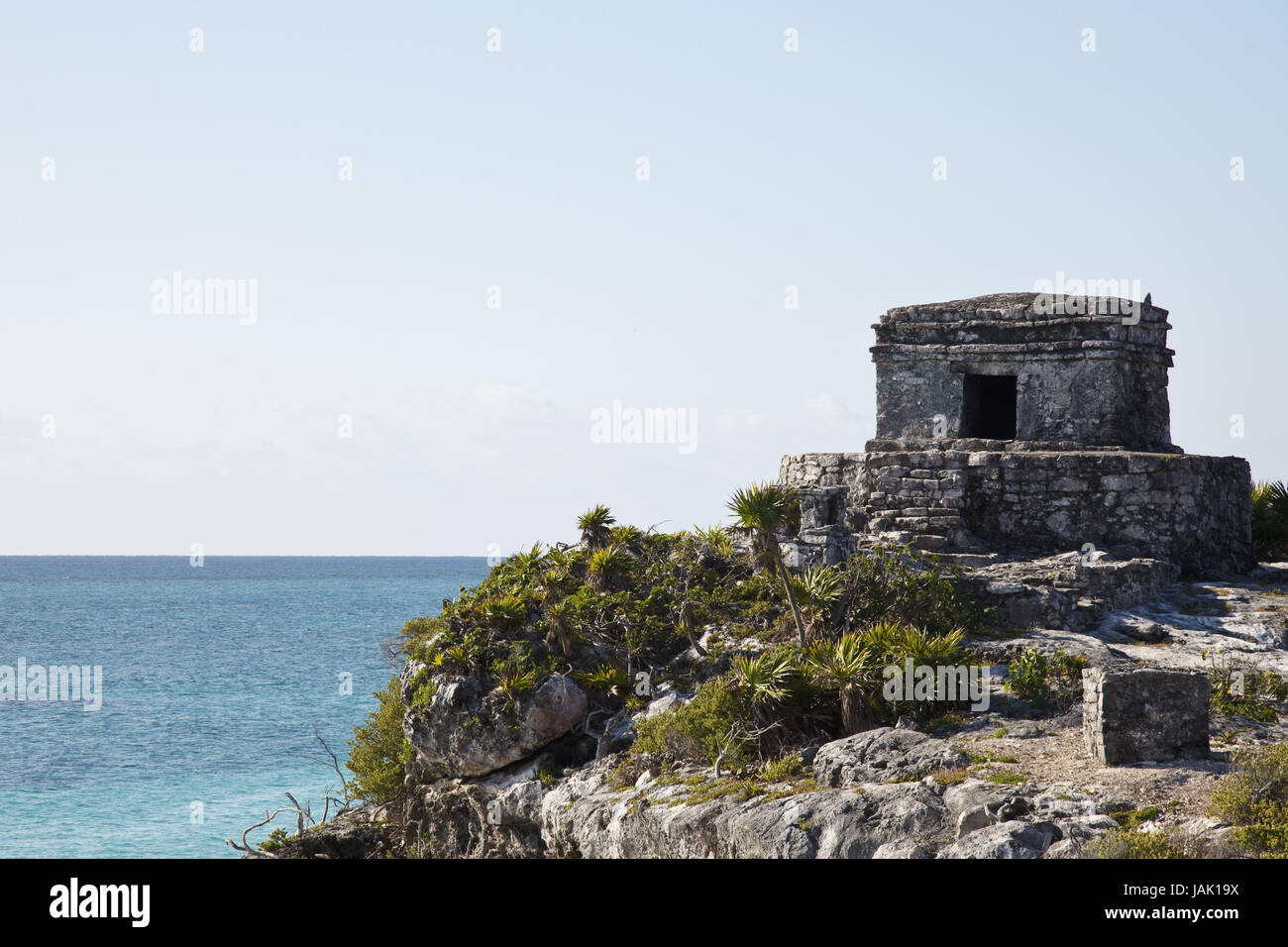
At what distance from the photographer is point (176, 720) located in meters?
43.6

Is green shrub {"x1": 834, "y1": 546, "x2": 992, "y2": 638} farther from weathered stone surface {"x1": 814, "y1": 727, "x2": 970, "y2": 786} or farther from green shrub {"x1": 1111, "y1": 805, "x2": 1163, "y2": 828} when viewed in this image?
green shrub {"x1": 1111, "y1": 805, "x2": 1163, "y2": 828}

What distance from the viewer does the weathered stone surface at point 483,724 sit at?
1455cm

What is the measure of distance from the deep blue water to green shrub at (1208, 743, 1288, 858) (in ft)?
A: 78.2

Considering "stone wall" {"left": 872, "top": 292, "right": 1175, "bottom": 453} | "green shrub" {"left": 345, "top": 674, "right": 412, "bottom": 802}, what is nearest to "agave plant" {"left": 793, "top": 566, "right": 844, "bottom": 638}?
"stone wall" {"left": 872, "top": 292, "right": 1175, "bottom": 453}

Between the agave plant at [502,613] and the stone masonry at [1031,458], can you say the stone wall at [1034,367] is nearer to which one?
the stone masonry at [1031,458]

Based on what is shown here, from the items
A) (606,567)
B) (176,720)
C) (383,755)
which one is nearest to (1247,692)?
(606,567)

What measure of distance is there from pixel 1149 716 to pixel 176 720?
1561 inches

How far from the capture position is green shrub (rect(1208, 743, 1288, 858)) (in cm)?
826

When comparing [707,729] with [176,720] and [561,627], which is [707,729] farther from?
[176,720]

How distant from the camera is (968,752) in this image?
1098 cm
